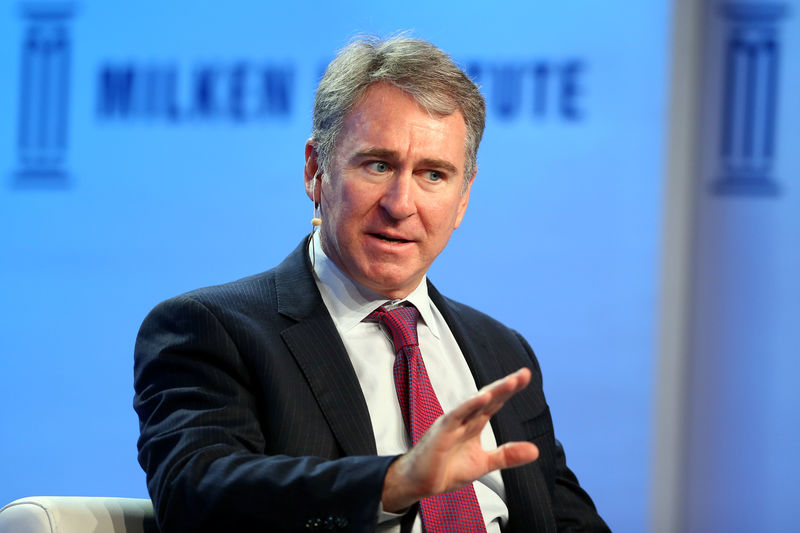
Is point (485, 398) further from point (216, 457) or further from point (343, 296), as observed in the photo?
point (343, 296)

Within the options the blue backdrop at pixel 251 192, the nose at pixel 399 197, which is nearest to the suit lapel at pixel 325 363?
the nose at pixel 399 197

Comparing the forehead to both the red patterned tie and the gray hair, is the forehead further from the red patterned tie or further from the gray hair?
the red patterned tie

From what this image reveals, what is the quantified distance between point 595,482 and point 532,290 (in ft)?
2.46

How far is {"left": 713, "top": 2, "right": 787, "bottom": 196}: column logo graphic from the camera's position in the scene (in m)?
3.44

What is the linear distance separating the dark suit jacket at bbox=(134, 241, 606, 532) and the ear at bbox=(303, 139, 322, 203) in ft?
0.43

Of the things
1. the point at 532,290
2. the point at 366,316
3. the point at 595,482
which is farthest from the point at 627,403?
the point at 366,316

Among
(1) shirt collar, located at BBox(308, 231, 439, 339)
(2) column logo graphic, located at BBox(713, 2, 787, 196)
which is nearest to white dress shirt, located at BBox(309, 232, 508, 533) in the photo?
(1) shirt collar, located at BBox(308, 231, 439, 339)

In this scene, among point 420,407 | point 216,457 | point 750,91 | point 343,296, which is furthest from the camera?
point 750,91

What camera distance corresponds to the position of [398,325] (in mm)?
1902

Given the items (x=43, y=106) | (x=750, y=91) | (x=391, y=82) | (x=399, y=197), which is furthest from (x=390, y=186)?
(x=750, y=91)

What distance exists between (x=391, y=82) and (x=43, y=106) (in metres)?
1.84

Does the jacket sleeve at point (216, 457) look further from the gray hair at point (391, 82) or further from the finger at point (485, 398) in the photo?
the gray hair at point (391, 82)

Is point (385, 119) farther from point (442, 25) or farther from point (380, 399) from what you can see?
point (442, 25)

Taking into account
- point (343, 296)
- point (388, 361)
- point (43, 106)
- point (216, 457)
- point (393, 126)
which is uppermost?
point (43, 106)
